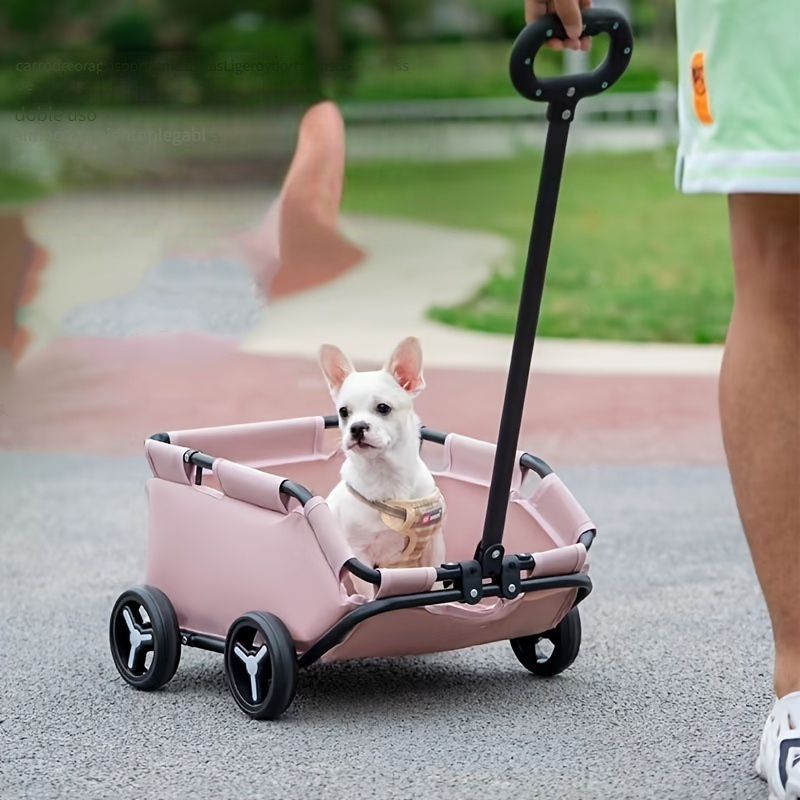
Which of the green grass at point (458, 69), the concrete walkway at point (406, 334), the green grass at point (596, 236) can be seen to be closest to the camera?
the concrete walkway at point (406, 334)

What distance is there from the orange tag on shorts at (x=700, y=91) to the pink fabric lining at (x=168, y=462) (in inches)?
32.7

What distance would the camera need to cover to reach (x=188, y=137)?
604 centimetres

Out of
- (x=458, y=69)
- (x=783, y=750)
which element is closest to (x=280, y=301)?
(x=783, y=750)

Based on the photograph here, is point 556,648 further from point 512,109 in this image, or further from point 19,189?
point 512,109

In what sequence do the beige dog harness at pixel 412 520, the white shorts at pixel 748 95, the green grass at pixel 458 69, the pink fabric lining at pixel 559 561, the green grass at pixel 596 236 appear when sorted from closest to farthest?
the white shorts at pixel 748 95 → the pink fabric lining at pixel 559 561 → the beige dog harness at pixel 412 520 → the green grass at pixel 596 236 → the green grass at pixel 458 69

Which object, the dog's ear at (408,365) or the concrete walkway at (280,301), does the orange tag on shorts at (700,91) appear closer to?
the dog's ear at (408,365)

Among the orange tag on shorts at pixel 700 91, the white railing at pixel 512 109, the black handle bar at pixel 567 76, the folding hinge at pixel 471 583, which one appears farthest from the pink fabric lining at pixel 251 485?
the white railing at pixel 512 109

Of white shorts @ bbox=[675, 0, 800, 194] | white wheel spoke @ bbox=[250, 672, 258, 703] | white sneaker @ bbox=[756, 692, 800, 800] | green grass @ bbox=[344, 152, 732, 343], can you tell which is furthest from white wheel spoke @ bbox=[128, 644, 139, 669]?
green grass @ bbox=[344, 152, 732, 343]

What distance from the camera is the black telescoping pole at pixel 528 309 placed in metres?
1.63

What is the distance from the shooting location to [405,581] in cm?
171

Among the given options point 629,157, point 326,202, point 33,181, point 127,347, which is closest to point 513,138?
point 629,157

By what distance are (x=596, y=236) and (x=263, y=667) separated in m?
Result: 8.55

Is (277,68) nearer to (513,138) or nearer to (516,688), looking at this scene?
(513,138)

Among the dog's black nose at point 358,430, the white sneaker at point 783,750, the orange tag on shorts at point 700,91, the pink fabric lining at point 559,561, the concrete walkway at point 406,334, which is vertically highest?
the orange tag on shorts at point 700,91
